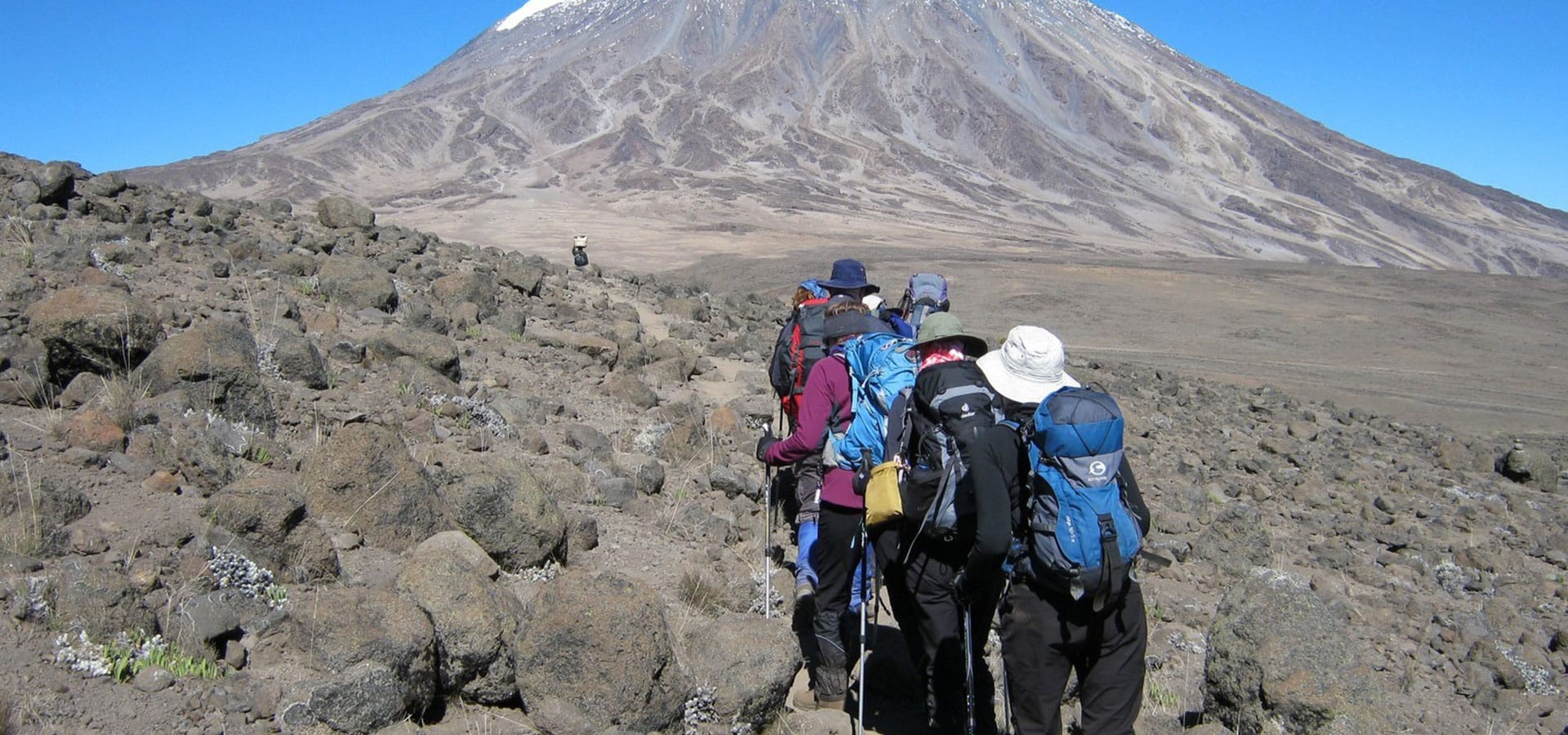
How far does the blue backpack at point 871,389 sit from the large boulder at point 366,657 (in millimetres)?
1543

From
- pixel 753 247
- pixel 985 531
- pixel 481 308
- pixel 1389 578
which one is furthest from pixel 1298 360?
pixel 753 247

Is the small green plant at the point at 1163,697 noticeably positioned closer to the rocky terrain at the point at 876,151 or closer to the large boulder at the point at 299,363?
the large boulder at the point at 299,363

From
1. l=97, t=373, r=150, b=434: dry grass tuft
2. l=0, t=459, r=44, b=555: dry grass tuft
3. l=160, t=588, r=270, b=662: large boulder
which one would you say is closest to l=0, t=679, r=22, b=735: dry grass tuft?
l=160, t=588, r=270, b=662: large boulder

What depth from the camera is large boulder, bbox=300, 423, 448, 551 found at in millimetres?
4395

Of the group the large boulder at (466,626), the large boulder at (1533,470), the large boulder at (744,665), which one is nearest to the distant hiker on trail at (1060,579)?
the large boulder at (744,665)

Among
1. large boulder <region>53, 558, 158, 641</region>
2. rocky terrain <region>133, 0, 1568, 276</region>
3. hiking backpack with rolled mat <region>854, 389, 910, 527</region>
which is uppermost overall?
rocky terrain <region>133, 0, 1568, 276</region>

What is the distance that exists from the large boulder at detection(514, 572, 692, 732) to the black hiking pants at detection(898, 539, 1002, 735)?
88 centimetres

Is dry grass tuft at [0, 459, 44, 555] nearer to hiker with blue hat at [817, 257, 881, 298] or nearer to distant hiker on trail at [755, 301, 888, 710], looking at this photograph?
distant hiker on trail at [755, 301, 888, 710]

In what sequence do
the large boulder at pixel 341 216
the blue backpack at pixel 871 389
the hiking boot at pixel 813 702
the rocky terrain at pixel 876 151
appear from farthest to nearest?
the rocky terrain at pixel 876 151 → the large boulder at pixel 341 216 → the hiking boot at pixel 813 702 → the blue backpack at pixel 871 389

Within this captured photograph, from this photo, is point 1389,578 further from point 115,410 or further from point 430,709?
point 115,410

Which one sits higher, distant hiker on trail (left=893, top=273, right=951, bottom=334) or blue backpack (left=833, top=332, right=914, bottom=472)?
distant hiker on trail (left=893, top=273, right=951, bottom=334)

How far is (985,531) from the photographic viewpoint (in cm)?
302

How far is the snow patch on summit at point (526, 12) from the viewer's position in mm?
156250

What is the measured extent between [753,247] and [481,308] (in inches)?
1275
